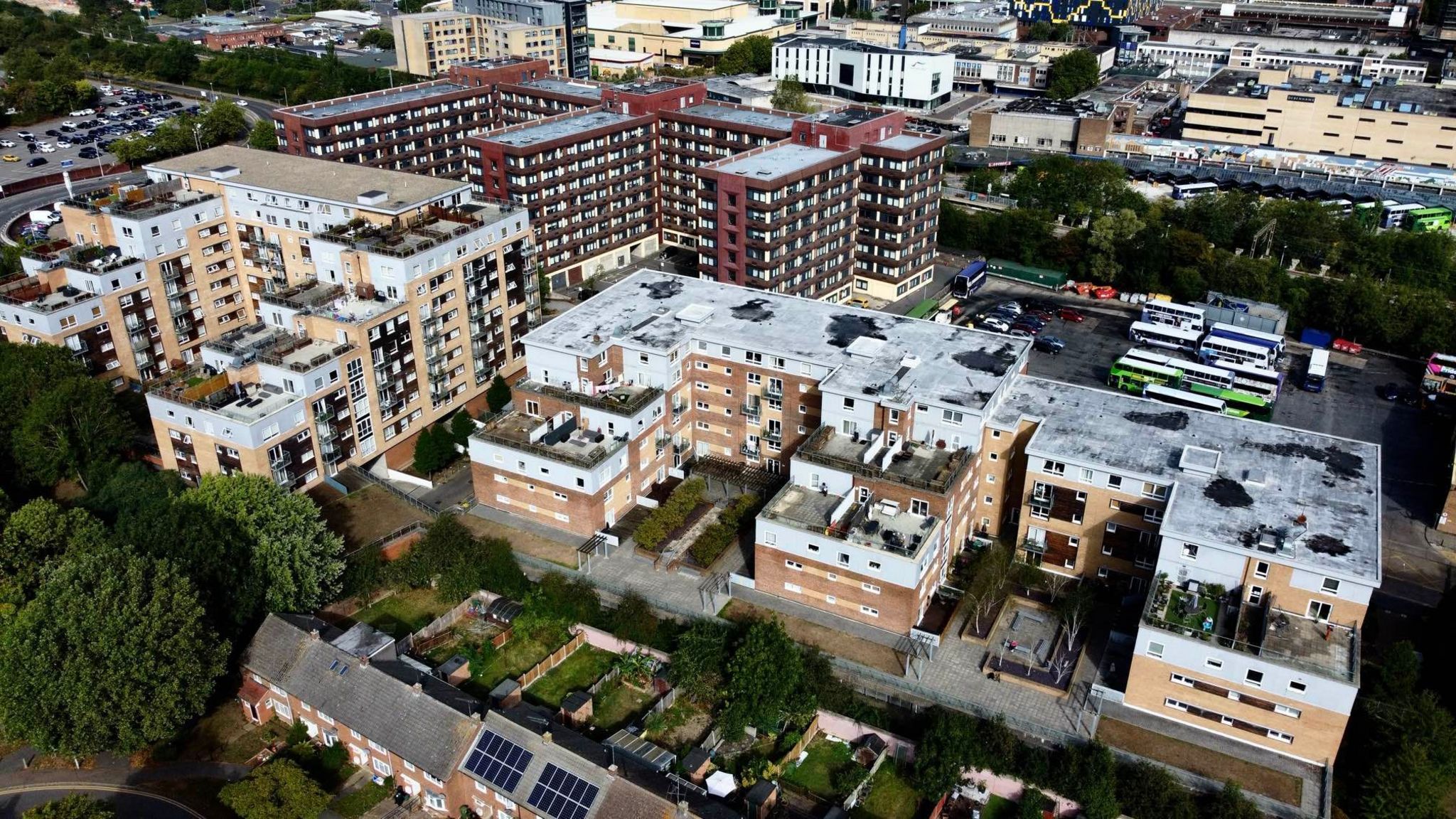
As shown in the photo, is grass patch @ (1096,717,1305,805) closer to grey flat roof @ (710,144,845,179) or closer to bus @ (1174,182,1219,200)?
grey flat roof @ (710,144,845,179)

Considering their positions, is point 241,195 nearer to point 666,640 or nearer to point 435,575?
point 435,575

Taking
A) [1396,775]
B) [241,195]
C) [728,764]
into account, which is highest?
[241,195]

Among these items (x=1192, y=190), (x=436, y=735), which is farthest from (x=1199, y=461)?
(x=1192, y=190)

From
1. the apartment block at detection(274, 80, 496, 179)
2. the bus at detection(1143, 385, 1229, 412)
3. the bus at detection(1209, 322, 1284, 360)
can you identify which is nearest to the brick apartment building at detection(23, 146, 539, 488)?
the apartment block at detection(274, 80, 496, 179)

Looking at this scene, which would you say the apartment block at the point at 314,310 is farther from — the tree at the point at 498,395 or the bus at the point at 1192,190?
the bus at the point at 1192,190

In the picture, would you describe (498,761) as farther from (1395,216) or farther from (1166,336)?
(1395,216)

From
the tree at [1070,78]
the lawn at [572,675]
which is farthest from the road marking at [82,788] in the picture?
the tree at [1070,78]

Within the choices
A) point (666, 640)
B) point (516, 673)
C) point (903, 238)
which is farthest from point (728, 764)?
point (903, 238)
